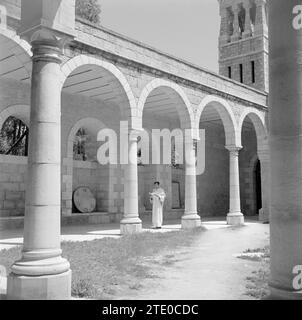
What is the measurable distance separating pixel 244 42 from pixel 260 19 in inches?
56.3

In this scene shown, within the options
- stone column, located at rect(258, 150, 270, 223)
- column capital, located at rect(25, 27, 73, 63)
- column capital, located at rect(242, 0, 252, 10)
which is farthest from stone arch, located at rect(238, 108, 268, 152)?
column capital, located at rect(25, 27, 73, 63)

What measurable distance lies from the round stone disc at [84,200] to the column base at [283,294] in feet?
36.7

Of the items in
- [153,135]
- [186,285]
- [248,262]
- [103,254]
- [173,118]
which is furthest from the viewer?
[173,118]

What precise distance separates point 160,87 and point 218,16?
12961 mm

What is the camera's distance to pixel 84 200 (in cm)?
1402

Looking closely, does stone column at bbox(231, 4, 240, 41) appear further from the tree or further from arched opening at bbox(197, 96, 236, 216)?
the tree

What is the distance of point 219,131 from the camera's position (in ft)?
68.2

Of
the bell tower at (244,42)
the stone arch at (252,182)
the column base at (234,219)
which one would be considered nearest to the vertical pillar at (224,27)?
the bell tower at (244,42)

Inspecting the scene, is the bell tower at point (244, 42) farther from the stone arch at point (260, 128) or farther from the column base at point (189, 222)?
the column base at point (189, 222)

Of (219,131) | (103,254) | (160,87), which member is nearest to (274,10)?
(103,254)

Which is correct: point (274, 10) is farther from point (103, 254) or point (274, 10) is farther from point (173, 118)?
point (173, 118)

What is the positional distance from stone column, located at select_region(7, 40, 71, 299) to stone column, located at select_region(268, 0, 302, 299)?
2.21 metres

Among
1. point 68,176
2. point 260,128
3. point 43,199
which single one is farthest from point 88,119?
point 43,199

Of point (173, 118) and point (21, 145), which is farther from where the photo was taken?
point (21, 145)
